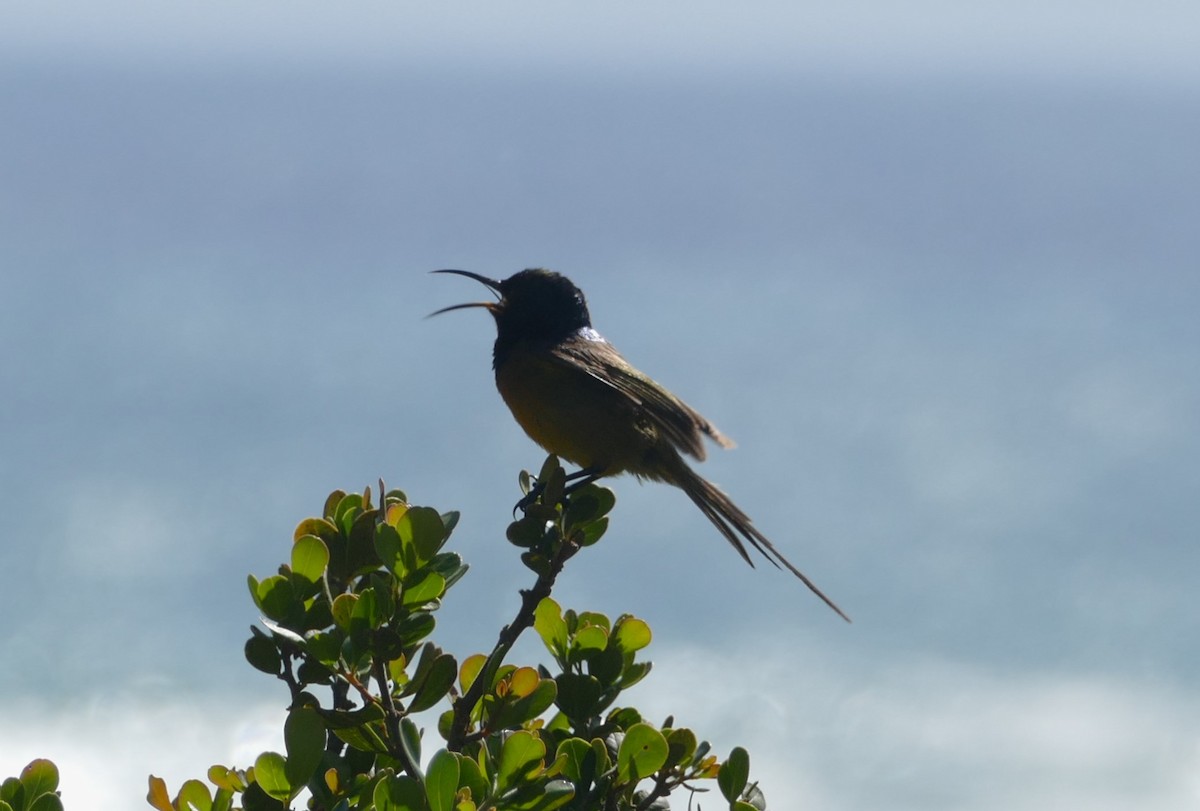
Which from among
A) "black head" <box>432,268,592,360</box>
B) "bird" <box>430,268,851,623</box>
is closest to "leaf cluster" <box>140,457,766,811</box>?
"bird" <box>430,268,851,623</box>

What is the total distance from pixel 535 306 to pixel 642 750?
3738 millimetres

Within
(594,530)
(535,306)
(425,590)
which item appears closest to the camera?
(425,590)

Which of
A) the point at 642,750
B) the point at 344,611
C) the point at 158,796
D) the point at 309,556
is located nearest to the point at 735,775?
the point at 642,750

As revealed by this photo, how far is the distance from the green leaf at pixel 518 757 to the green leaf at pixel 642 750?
369mm

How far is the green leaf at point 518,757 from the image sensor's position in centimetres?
286

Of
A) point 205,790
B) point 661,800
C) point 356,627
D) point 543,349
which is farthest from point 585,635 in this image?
point 543,349

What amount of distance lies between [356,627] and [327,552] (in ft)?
0.76

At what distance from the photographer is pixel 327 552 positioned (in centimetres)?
319

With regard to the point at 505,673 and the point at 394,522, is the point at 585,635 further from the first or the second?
the point at 394,522

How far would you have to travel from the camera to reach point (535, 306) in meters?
6.62

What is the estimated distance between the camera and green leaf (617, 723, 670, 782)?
320 cm

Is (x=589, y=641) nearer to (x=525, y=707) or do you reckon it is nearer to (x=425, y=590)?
(x=525, y=707)

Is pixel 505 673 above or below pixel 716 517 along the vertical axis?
below

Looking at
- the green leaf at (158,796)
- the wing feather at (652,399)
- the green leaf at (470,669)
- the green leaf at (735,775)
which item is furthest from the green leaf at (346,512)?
the wing feather at (652,399)
